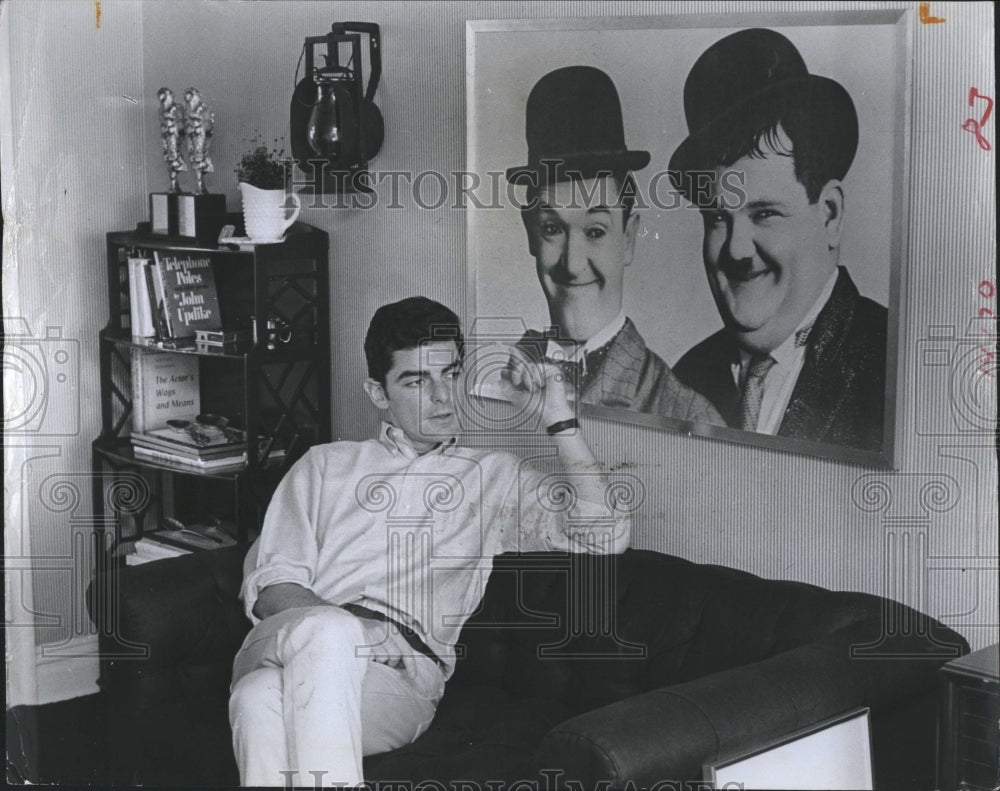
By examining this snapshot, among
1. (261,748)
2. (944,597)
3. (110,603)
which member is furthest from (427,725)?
(944,597)

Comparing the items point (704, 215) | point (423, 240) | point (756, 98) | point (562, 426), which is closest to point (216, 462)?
point (423, 240)

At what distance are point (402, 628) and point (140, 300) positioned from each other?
92 cm

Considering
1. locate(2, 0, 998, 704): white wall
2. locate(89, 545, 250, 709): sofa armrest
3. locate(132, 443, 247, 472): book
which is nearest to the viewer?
locate(2, 0, 998, 704): white wall

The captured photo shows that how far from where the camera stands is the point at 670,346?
188cm

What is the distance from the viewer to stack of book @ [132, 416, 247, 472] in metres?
2.24

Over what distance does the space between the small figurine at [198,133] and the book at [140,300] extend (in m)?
0.20

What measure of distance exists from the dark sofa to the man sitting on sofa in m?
0.06

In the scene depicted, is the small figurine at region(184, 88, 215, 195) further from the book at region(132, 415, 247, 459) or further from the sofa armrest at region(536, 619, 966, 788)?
the sofa armrest at region(536, 619, 966, 788)

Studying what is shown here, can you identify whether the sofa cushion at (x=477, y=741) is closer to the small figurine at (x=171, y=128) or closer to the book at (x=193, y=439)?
the book at (x=193, y=439)

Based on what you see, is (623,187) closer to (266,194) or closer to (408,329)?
(408,329)

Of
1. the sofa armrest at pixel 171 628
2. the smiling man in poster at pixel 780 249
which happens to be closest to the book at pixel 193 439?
the sofa armrest at pixel 171 628

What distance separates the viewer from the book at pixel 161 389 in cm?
234

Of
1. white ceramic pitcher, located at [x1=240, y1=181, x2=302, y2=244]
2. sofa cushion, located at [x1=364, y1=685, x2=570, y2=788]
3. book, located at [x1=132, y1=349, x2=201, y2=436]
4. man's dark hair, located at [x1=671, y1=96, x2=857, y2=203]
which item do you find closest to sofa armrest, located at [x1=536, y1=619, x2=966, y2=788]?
sofa cushion, located at [x1=364, y1=685, x2=570, y2=788]

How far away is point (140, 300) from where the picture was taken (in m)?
2.36
